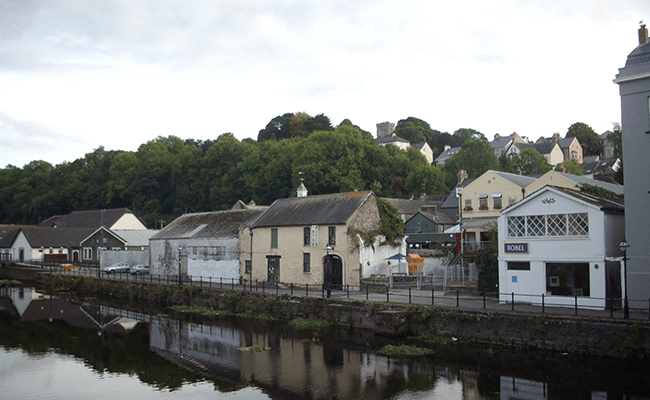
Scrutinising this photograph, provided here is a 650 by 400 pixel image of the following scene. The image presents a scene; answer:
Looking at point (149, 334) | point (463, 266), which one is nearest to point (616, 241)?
point (463, 266)

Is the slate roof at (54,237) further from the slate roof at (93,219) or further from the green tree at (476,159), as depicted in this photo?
the green tree at (476,159)

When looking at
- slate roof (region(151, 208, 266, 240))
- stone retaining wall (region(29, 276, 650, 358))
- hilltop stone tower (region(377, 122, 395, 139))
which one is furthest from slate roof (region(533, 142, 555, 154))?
stone retaining wall (region(29, 276, 650, 358))

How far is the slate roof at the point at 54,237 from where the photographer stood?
214 ft

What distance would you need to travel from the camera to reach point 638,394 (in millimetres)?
15289

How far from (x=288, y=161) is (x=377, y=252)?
4309 cm

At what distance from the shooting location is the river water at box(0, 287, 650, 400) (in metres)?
16.4

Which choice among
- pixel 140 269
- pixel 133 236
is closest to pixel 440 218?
pixel 140 269

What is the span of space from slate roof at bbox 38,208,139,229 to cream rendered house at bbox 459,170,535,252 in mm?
52426

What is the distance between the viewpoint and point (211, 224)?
141 feet

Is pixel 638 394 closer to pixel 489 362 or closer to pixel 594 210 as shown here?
pixel 489 362

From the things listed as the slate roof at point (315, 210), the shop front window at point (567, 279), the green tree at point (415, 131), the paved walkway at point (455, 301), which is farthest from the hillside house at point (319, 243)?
the green tree at point (415, 131)

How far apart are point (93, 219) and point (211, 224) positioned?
46.2 metres

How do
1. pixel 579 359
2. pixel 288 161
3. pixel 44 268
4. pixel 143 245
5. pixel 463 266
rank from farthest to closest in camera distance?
pixel 288 161
pixel 143 245
pixel 44 268
pixel 463 266
pixel 579 359

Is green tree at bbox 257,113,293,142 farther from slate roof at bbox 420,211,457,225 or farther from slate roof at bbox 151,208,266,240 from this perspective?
slate roof at bbox 151,208,266,240
